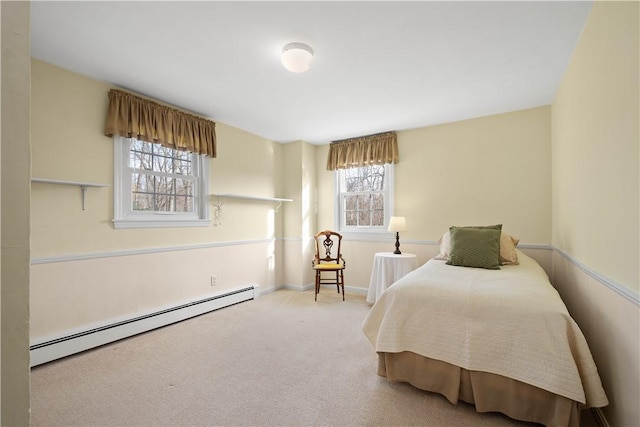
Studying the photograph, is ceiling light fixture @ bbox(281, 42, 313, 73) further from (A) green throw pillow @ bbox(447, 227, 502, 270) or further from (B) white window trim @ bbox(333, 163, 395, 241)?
(B) white window trim @ bbox(333, 163, 395, 241)

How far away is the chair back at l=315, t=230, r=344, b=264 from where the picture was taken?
15.0ft

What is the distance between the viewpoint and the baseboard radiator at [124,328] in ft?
7.98

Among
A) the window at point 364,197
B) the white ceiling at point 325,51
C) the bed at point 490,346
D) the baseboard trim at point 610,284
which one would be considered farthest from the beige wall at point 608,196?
the window at point 364,197

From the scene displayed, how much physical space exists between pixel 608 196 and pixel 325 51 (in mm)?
2016

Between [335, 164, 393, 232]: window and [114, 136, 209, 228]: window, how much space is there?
214cm

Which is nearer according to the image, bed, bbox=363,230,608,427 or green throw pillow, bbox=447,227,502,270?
bed, bbox=363,230,608,427

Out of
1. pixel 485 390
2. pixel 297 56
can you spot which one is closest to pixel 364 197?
pixel 297 56

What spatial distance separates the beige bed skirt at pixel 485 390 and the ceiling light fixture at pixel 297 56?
2183 millimetres

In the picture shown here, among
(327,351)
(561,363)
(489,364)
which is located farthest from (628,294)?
(327,351)

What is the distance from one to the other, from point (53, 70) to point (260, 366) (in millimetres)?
2942

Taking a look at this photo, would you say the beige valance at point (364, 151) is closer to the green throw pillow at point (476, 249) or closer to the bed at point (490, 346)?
the green throw pillow at point (476, 249)

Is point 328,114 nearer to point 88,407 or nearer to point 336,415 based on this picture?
point 336,415

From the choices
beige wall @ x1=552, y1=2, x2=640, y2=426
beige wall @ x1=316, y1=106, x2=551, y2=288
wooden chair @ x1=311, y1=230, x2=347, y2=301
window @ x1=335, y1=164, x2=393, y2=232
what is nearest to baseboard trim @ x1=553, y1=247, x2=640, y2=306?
beige wall @ x1=552, y1=2, x2=640, y2=426

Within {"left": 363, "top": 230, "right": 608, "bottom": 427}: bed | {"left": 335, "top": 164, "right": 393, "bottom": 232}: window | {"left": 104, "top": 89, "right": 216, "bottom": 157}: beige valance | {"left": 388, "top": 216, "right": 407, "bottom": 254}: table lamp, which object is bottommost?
{"left": 363, "top": 230, "right": 608, "bottom": 427}: bed
